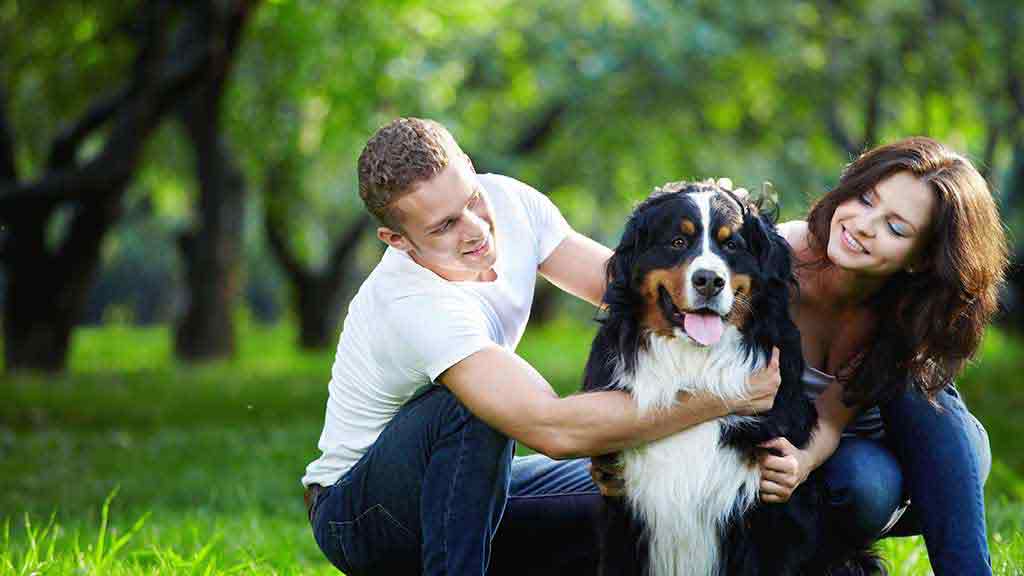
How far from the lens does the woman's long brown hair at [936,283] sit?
3.17 m

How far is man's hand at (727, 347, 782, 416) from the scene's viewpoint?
3010mm

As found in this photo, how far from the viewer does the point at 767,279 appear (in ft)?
9.84

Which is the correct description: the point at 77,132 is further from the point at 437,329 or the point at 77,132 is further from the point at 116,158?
the point at 437,329

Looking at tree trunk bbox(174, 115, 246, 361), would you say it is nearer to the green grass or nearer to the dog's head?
the green grass

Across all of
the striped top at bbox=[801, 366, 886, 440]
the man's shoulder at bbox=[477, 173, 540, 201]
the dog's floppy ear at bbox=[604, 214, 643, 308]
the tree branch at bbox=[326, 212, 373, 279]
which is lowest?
the tree branch at bbox=[326, 212, 373, 279]

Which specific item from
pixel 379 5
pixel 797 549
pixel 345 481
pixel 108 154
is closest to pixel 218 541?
pixel 345 481

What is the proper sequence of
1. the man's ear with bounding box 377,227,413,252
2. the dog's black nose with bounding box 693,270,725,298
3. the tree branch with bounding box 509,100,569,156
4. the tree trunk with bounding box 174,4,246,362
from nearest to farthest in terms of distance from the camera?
the dog's black nose with bounding box 693,270,725,298 < the man's ear with bounding box 377,227,413,252 < the tree trunk with bounding box 174,4,246,362 < the tree branch with bounding box 509,100,569,156

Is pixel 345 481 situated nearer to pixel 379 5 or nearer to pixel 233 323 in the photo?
pixel 379 5

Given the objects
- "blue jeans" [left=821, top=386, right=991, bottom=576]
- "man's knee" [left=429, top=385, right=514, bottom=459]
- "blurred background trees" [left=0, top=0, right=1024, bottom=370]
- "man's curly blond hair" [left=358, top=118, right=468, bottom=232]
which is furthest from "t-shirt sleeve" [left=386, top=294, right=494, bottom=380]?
"blurred background trees" [left=0, top=0, right=1024, bottom=370]

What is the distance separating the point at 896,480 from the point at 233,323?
10811 millimetres

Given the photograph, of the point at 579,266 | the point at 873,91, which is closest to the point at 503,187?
the point at 579,266

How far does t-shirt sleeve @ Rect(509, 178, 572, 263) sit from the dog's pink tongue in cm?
58

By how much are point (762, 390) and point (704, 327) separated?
214 mm

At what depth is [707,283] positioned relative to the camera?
114 inches
